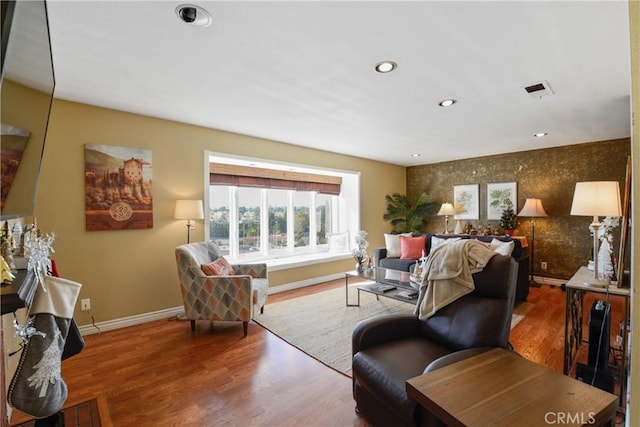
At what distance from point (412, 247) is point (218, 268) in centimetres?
307

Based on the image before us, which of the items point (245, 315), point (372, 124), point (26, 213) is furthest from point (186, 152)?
point (26, 213)

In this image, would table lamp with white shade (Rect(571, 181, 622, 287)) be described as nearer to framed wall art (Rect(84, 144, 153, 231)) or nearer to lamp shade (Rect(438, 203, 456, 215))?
lamp shade (Rect(438, 203, 456, 215))

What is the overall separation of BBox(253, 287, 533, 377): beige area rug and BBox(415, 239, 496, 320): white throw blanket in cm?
90

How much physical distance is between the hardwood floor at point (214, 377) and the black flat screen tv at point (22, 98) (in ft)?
4.94

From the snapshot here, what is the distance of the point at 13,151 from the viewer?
0.93 meters

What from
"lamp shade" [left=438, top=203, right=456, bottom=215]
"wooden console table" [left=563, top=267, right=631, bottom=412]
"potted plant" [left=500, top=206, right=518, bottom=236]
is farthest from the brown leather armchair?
"lamp shade" [left=438, top=203, right=456, bottom=215]

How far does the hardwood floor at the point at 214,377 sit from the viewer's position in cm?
180

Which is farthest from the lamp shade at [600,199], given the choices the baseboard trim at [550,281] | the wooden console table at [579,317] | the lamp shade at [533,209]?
the baseboard trim at [550,281]

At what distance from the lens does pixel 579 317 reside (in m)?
2.54

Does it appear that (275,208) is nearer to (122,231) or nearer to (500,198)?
(122,231)

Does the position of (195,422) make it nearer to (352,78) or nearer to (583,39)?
(352,78)

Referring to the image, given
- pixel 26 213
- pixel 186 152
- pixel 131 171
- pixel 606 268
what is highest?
pixel 186 152

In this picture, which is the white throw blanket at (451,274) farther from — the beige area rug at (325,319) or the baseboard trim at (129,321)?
the baseboard trim at (129,321)

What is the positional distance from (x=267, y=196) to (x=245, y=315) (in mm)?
2337
